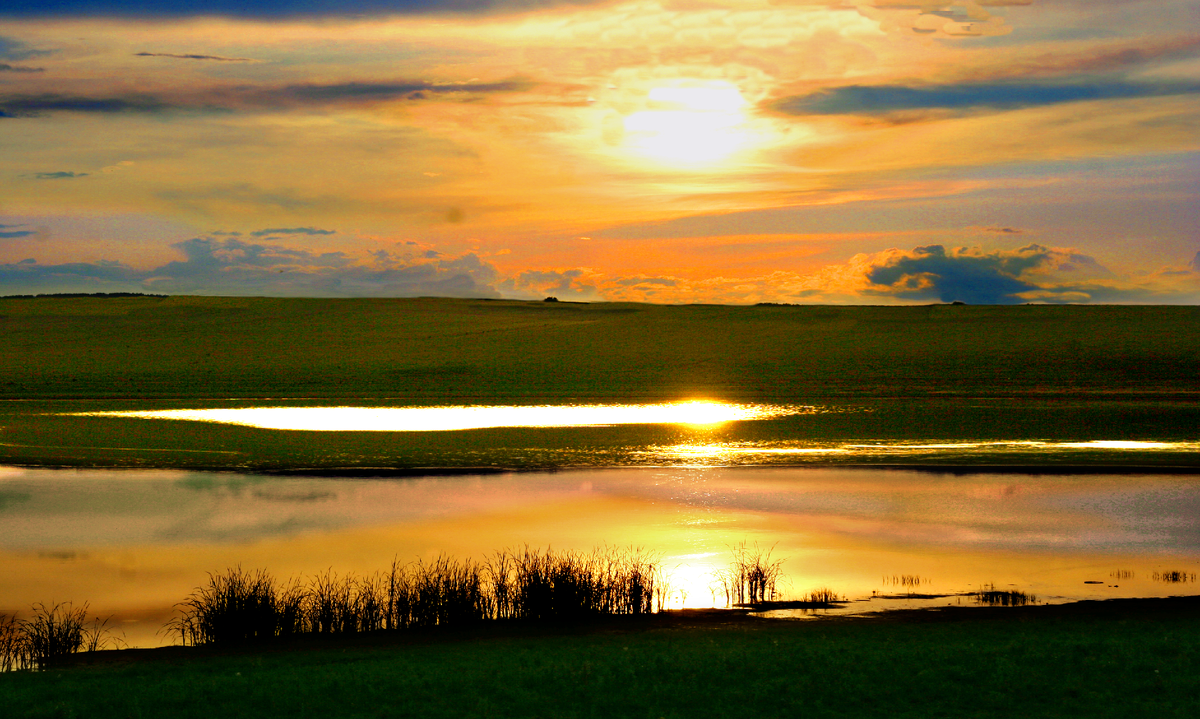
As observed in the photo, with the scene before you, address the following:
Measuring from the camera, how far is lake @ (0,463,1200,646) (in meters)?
21.4

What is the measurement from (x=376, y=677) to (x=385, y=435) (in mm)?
35036

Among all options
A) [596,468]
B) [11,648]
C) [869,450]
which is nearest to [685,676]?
[11,648]

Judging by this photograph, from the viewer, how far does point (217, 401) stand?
65812 millimetres

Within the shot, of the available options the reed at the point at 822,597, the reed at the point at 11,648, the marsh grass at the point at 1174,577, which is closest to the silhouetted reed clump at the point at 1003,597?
the reed at the point at 822,597

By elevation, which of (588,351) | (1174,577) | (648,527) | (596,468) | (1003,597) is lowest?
(1003,597)

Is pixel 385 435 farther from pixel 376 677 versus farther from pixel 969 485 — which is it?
A: pixel 376 677

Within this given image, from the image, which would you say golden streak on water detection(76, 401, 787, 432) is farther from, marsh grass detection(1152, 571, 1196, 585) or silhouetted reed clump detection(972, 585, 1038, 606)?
silhouetted reed clump detection(972, 585, 1038, 606)

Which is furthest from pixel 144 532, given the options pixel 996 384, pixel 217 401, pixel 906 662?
pixel 996 384

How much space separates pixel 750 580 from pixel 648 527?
7010 millimetres

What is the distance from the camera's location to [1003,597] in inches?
785

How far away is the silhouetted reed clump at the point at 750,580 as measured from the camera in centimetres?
2035

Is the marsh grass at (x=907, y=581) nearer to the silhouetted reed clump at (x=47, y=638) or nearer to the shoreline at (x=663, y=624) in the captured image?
the shoreline at (x=663, y=624)

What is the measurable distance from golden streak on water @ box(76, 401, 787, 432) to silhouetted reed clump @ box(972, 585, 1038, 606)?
3306 centimetres

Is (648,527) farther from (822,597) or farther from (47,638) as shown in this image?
(47,638)
